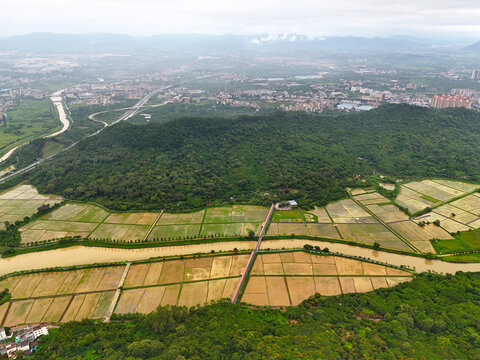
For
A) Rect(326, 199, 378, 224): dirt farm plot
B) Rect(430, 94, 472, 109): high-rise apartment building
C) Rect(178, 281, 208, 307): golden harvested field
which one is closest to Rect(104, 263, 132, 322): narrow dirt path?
Rect(178, 281, 208, 307): golden harvested field

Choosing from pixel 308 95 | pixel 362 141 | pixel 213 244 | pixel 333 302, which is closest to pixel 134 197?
pixel 213 244

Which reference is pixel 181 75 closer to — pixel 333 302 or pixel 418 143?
pixel 418 143

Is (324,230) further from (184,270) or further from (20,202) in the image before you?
(20,202)

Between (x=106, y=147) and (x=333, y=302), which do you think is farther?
(x=106, y=147)

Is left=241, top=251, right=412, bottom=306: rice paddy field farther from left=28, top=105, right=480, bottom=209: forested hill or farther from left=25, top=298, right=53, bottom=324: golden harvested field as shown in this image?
left=25, top=298, right=53, bottom=324: golden harvested field

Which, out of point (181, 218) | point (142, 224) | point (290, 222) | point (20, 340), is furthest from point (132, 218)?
point (290, 222)

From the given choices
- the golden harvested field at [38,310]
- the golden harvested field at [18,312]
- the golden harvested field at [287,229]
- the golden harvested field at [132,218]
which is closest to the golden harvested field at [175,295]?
the golden harvested field at [38,310]
